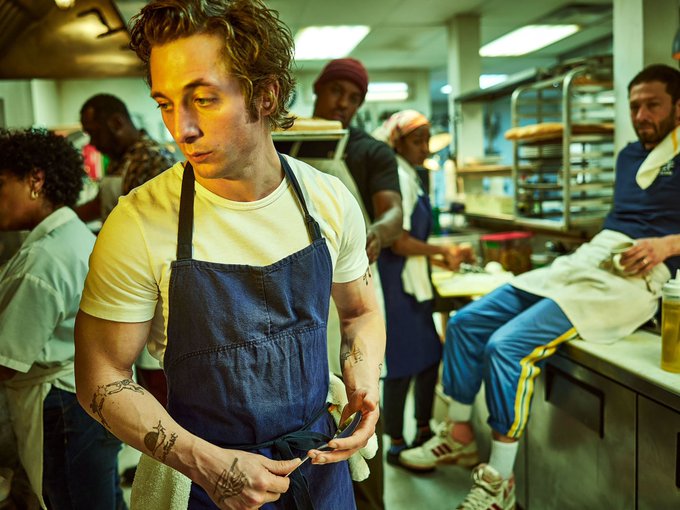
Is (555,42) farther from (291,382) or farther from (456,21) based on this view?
(291,382)

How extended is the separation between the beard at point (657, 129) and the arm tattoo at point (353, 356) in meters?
1.76

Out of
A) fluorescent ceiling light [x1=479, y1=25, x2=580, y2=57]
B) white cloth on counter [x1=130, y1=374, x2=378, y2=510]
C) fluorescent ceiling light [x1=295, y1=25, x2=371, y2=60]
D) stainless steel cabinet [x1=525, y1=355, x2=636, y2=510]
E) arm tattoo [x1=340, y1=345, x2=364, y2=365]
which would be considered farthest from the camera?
fluorescent ceiling light [x1=479, y1=25, x2=580, y2=57]

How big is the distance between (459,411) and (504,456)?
20.2 inches

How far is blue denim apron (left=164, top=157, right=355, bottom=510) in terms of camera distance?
102 cm

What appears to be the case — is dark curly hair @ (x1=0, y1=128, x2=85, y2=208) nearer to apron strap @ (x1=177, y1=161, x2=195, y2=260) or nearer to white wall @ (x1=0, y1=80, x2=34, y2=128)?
apron strap @ (x1=177, y1=161, x2=195, y2=260)

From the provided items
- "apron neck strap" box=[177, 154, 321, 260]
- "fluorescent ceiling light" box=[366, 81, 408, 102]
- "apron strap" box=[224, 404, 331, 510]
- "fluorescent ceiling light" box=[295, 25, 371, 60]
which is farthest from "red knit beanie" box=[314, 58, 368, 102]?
"fluorescent ceiling light" box=[366, 81, 408, 102]

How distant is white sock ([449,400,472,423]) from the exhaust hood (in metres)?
2.00

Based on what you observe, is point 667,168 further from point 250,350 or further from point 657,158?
point 250,350

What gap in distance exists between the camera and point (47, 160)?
175 cm

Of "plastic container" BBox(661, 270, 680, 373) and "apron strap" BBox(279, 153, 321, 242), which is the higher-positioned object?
"apron strap" BBox(279, 153, 321, 242)

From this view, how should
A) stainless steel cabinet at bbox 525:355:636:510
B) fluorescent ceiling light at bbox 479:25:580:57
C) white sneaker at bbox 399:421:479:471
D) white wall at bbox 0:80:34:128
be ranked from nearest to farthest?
1. stainless steel cabinet at bbox 525:355:636:510
2. white sneaker at bbox 399:421:479:471
3. white wall at bbox 0:80:34:128
4. fluorescent ceiling light at bbox 479:25:580:57

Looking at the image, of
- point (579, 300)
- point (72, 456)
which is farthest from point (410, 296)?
point (72, 456)

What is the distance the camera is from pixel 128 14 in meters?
5.51

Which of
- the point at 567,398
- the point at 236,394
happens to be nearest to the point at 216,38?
the point at 236,394
